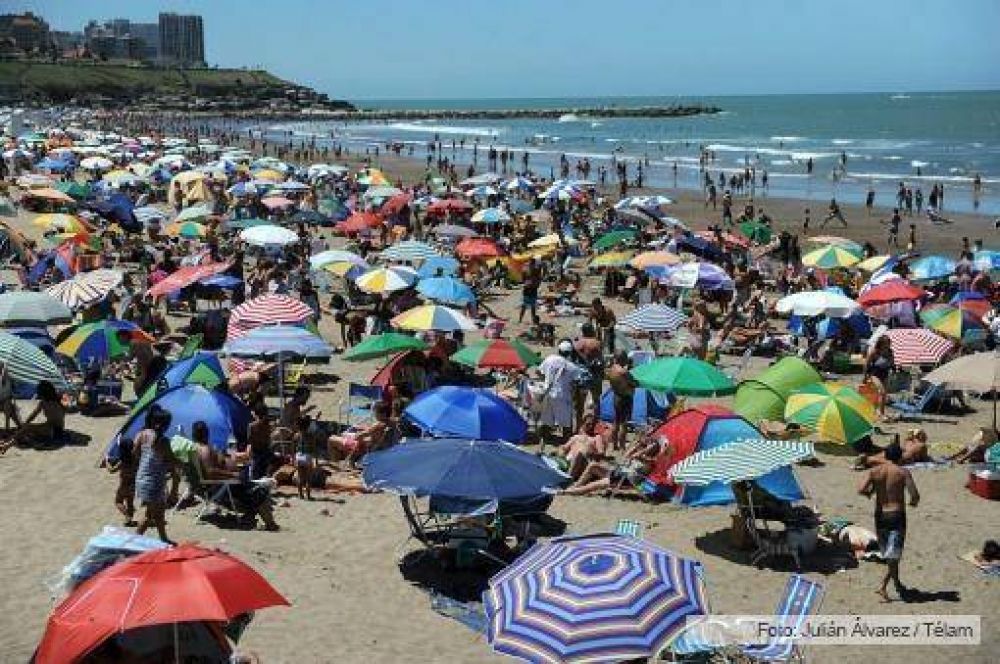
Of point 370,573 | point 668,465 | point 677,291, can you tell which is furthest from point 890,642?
point 677,291

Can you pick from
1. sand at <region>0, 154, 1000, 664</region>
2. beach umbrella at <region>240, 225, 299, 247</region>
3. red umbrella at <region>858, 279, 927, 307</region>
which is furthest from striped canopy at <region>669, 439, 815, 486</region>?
beach umbrella at <region>240, 225, 299, 247</region>

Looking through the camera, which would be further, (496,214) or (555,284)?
(496,214)

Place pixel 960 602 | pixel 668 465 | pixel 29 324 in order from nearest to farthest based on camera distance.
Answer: pixel 960 602
pixel 668 465
pixel 29 324

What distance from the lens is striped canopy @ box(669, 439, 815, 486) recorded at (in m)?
8.77

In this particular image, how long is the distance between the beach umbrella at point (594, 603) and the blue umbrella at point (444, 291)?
9332mm

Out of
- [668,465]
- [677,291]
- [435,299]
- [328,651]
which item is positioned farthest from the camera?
[677,291]

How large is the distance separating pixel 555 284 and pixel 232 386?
10890 mm

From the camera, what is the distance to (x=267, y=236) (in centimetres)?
2028

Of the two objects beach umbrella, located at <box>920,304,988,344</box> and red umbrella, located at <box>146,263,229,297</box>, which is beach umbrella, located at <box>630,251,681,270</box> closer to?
beach umbrella, located at <box>920,304,988,344</box>

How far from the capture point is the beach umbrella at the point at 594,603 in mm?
5391

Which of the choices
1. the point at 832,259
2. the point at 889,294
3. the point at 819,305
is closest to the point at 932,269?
the point at 832,259

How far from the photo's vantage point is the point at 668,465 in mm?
10383

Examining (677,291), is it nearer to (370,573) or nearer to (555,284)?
(555,284)

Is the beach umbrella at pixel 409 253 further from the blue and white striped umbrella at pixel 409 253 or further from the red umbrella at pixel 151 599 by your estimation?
the red umbrella at pixel 151 599
